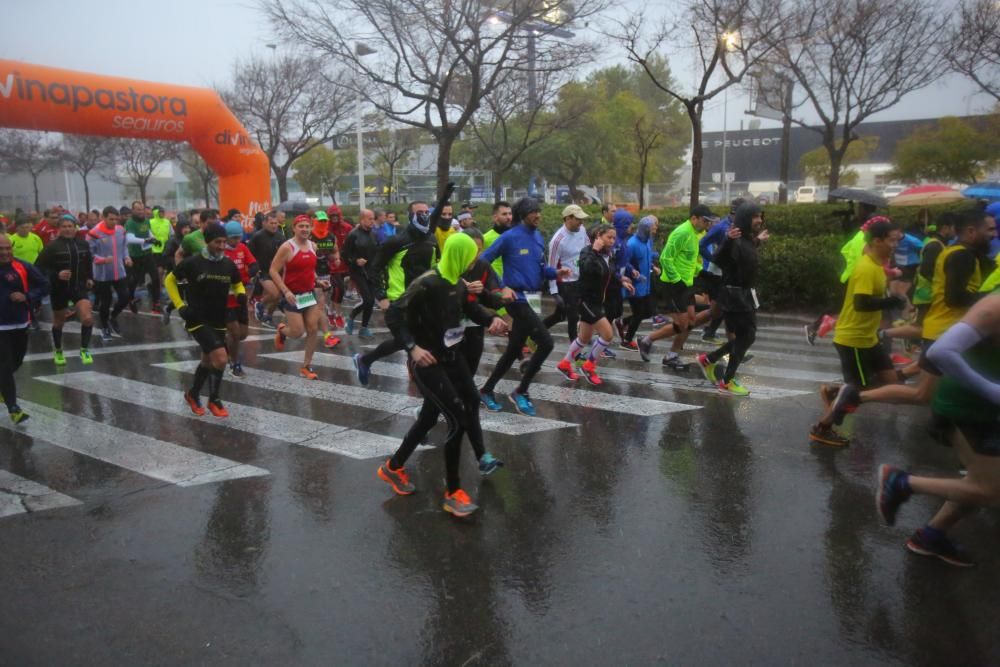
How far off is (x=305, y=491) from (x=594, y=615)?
8.26 ft

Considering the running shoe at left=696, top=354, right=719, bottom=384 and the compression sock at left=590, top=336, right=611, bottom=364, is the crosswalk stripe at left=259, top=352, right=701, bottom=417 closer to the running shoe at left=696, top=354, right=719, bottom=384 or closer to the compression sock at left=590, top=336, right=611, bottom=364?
the compression sock at left=590, top=336, right=611, bottom=364

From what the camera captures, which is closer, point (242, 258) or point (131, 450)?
point (131, 450)

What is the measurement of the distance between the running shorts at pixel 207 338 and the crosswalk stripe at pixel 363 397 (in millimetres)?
1220

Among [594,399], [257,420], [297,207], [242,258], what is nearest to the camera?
[257,420]

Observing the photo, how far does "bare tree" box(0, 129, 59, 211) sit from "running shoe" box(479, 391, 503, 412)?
3861 centimetres

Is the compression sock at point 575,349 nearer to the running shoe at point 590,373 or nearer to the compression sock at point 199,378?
the running shoe at point 590,373

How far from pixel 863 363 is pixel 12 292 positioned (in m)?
7.06

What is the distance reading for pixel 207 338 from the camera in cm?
761

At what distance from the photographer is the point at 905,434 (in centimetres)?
675

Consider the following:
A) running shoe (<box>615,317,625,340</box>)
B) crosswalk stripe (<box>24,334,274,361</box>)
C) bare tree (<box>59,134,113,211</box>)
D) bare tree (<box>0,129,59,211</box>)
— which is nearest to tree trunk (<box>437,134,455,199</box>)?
crosswalk stripe (<box>24,334,274,361</box>)

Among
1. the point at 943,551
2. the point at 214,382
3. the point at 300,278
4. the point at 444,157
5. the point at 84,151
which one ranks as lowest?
the point at 943,551

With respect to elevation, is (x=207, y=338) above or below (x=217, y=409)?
above

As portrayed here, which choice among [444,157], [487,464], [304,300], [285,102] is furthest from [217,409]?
[285,102]

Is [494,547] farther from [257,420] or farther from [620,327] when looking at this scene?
[620,327]
